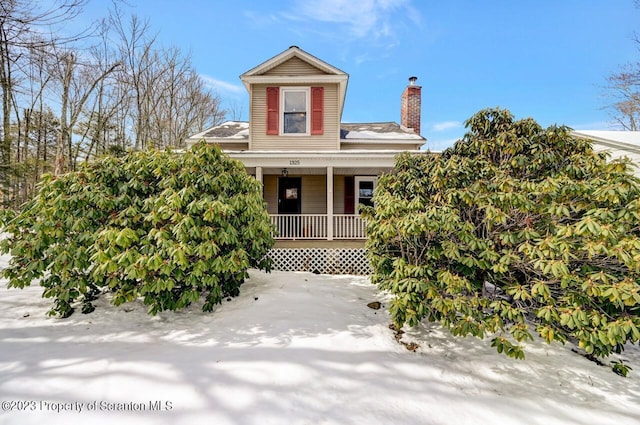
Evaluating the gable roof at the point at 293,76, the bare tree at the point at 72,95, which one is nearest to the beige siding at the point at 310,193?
the gable roof at the point at 293,76

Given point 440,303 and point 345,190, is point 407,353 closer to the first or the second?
point 440,303

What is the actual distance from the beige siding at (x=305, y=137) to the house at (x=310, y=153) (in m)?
0.03

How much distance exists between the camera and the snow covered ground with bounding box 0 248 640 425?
3.04 metres

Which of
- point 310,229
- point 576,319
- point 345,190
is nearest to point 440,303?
point 576,319

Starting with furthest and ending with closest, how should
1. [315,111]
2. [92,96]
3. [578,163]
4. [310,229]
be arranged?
[92,96]
[315,111]
[310,229]
[578,163]

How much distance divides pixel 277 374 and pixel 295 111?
9142mm

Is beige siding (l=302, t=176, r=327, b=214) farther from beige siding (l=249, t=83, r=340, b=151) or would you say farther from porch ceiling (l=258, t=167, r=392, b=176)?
beige siding (l=249, t=83, r=340, b=151)

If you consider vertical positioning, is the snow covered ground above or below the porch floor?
below

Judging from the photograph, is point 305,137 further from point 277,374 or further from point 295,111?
point 277,374

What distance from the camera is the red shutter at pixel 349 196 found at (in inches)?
454

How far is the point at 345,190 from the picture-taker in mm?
11586

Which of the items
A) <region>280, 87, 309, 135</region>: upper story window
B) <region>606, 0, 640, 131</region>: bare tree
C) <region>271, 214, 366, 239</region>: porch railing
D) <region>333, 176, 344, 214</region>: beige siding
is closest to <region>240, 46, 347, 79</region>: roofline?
<region>280, 87, 309, 135</region>: upper story window

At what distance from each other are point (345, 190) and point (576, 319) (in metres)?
8.68

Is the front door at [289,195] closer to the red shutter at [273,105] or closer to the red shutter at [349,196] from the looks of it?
the red shutter at [349,196]
